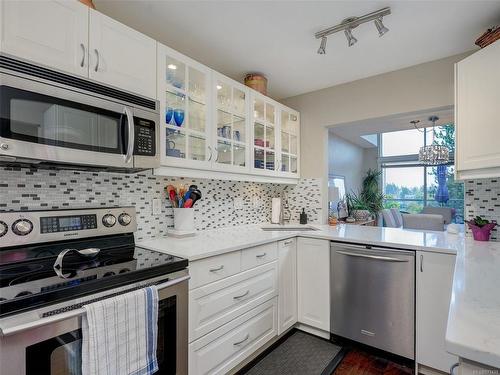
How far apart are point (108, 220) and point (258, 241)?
3.17ft

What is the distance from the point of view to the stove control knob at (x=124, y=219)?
164 cm

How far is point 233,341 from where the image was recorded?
172 centimetres

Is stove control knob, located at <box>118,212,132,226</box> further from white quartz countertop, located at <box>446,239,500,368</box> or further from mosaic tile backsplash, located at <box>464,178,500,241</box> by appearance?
mosaic tile backsplash, located at <box>464,178,500,241</box>

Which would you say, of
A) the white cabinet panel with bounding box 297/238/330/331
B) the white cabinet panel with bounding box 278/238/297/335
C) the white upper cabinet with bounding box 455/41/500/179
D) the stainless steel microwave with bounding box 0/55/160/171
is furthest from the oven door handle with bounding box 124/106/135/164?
the white upper cabinet with bounding box 455/41/500/179

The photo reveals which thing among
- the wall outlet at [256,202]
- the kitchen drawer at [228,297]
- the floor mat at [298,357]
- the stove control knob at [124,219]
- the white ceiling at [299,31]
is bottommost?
the floor mat at [298,357]

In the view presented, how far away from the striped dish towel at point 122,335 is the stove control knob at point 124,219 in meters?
0.62

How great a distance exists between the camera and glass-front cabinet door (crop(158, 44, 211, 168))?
1681 mm

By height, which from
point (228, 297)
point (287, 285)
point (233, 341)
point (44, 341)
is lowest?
point (233, 341)

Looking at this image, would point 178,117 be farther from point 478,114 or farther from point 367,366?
point 367,366

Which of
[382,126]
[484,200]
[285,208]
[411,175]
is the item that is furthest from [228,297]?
[411,175]

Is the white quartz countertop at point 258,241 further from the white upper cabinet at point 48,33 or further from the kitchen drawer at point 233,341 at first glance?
the white upper cabinet at point 48,33

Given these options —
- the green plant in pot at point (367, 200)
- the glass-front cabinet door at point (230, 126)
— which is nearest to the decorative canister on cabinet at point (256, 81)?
the glass-front cabinet door at point (230, 126)

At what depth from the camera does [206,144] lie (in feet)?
6.40

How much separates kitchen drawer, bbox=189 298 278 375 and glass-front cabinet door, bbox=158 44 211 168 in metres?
1.07
